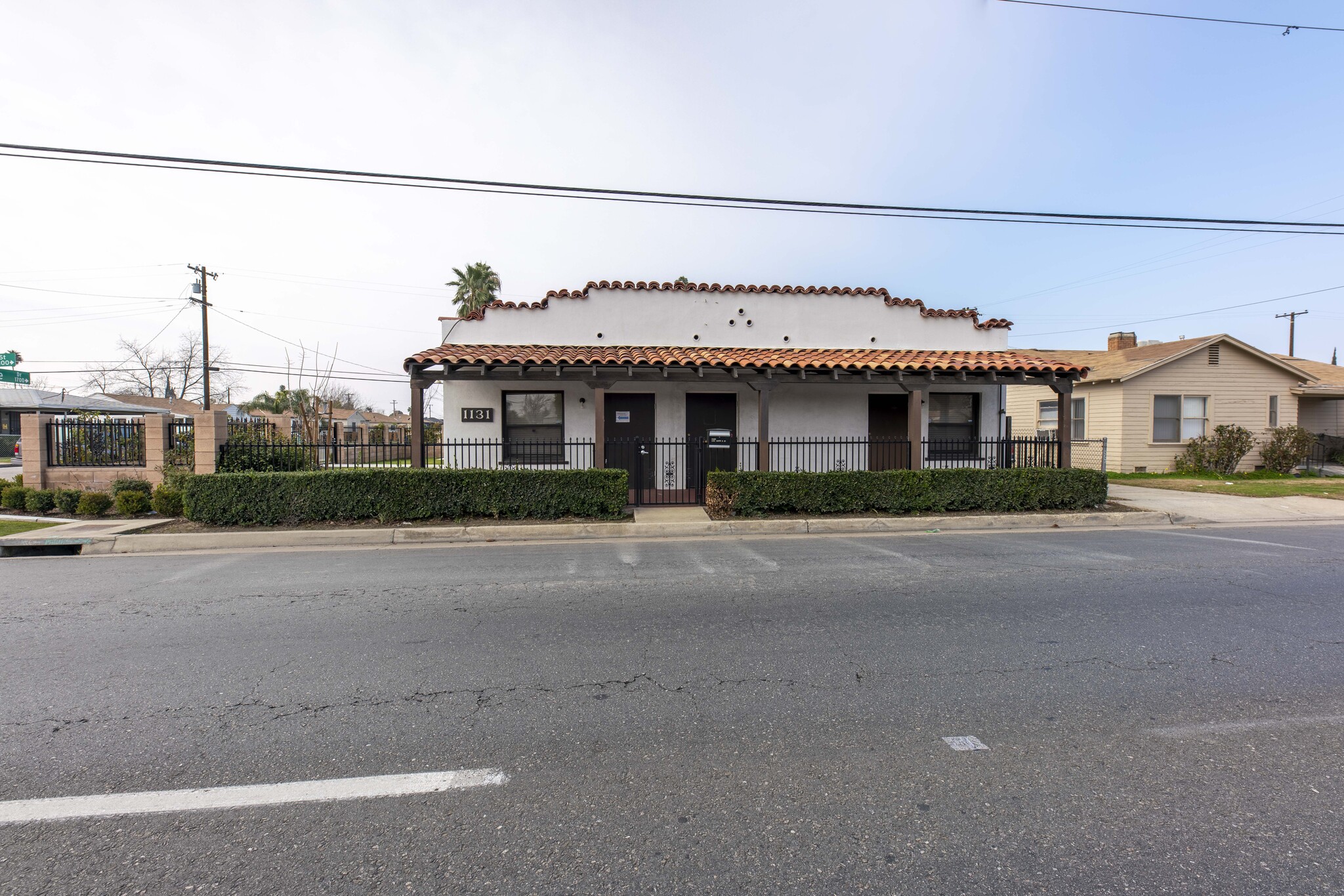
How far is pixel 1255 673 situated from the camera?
395cm

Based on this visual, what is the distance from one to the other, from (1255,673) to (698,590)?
4076 mm

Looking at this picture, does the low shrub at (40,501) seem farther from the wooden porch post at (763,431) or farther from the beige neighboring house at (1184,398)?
the beige neighboring house at (1184,398)

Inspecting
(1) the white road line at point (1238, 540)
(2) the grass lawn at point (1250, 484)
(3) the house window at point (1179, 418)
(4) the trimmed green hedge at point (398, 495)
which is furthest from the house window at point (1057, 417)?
(4) the trimmed green hedge at point (398, 495)

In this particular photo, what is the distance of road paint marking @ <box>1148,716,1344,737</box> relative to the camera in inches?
126

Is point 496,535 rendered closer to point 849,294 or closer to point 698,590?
point 698,590

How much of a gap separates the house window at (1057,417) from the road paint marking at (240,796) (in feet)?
73.6

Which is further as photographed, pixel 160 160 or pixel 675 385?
pixel 675 385

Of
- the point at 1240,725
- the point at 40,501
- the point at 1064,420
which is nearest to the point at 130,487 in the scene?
the point at 40,501

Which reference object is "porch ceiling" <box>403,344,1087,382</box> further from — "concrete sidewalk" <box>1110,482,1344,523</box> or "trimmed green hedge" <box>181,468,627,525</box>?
"concrete sidewalk" <box>1110,482,1344,523</box>

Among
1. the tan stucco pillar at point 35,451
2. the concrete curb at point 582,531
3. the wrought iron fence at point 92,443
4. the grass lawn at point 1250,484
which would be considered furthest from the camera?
the grass lawn at point 1250,484

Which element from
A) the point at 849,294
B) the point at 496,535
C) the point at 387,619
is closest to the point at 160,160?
the point at 496,535

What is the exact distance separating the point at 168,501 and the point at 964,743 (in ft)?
44.4

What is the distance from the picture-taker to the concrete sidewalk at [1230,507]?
11281 mm

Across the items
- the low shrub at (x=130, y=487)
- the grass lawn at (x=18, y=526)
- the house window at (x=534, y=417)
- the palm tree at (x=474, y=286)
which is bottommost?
the grass lawn at (x=18, y=526)
